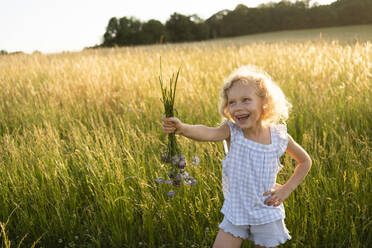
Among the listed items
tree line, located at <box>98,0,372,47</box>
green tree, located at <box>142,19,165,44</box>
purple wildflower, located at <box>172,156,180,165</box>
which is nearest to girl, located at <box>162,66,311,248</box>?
purple wildflower, located at <box>172,156,180,165</box>

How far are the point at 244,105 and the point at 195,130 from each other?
27cm

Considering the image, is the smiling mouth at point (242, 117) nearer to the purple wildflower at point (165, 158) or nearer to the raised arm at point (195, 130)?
the raised arm at point (195, 130)

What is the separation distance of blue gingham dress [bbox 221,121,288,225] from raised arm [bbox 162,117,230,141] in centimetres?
7

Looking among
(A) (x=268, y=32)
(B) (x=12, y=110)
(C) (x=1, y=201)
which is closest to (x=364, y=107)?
(C) (x=1, y=201)

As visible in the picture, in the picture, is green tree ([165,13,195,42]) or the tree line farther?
green tree ([165,13,195,42])

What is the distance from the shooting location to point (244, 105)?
5.45ft

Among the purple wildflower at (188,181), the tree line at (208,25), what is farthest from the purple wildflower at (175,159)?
the tree line at (208,25)

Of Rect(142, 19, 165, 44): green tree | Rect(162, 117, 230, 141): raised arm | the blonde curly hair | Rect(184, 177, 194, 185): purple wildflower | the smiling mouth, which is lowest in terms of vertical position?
Rect(184, 177, 194, 185): purple wildflower

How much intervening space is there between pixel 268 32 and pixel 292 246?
1392 inches

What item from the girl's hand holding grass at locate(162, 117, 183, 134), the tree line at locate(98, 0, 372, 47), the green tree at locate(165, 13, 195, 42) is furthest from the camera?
the green tree at locate(165, 13, 195, 42)

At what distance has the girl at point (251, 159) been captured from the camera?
5.51 ft

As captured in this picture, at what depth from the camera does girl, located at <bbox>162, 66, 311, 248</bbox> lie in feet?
5.51

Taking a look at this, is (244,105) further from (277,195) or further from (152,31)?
(152,31)

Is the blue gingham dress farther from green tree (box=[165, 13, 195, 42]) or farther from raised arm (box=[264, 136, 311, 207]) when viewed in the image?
green tree (box=[165, 13, 195, 42])
